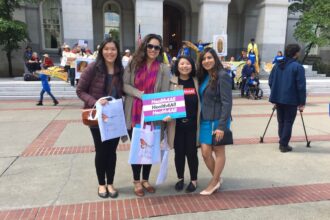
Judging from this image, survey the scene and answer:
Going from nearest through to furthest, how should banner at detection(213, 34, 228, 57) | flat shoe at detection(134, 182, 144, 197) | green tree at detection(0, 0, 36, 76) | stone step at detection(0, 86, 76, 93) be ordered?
flat shoe at detection(134, 182, 144, 197)
stone step at detection(0, 86, 76, 93)
banner at detection(213, 34, 228, 57)
green tree at detection(0, 0, 36, 76)

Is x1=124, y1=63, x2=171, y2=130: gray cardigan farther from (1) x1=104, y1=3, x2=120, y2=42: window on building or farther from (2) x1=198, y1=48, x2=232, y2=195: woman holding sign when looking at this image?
(1) x1=104, y1=3, x2=120, y2=42: window on building

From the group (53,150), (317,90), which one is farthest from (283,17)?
(53,150)

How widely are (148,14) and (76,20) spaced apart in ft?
12.5

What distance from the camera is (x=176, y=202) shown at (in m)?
3.72

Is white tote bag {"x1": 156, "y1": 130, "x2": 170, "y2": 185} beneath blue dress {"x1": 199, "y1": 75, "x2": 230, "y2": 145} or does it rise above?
beneath

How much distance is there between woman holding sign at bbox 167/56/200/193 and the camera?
3654 mm

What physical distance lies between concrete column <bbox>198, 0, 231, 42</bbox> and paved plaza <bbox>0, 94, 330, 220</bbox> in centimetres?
1126

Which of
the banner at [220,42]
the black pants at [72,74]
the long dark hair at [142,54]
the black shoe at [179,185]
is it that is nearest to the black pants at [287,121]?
the black shoe at [179,185]

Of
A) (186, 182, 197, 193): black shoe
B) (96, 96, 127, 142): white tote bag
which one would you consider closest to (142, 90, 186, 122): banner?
(96, 96, 127, 142): white tote bag

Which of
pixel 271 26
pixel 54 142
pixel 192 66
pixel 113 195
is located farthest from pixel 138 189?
pixel 271 26

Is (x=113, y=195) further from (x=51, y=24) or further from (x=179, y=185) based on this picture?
(x=51, y=24)

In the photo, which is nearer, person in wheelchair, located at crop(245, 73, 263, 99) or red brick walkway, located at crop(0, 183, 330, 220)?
red brick walkway, located at crop(0, 183, 330, 220)

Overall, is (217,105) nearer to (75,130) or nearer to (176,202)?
(176,202)

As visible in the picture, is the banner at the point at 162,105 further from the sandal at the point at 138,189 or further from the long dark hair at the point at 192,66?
the sandal at the point at 138,189
